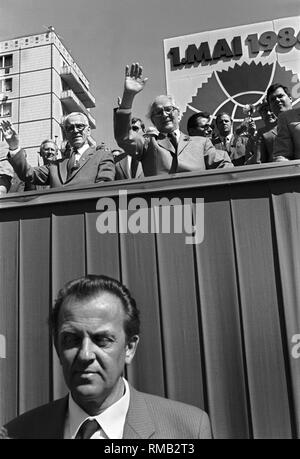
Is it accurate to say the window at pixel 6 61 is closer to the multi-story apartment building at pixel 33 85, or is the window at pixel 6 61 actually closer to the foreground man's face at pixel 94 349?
the multi-story apartment building at pixel 33 85

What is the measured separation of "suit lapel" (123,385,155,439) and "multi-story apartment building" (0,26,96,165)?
12.9 metres

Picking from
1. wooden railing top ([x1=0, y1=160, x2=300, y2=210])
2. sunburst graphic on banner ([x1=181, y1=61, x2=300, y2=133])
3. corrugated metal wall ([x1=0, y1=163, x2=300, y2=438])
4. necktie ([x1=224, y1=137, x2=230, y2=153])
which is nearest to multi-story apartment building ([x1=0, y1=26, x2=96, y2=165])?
sunburst graphic on banner ([x1=181, y1=61, x2=300, y2=133])

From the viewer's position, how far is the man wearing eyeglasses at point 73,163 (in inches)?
90.8

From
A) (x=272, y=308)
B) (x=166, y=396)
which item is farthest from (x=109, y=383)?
(x=272, y=308)

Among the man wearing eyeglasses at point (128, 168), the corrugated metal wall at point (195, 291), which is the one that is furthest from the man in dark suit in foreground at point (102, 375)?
the man wearing eyeglasses at point (128, 168)

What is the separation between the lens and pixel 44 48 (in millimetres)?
15180

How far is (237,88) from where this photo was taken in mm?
5648

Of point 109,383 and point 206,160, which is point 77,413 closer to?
point 109,383

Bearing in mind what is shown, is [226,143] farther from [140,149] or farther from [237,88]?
[237,88]

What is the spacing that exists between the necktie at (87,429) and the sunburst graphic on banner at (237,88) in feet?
14.7

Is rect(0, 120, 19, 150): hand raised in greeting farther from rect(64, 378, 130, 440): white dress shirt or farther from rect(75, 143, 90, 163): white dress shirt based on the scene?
rect(64, 378, 130, 440): white dress shirt

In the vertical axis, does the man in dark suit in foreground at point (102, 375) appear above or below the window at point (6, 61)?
below

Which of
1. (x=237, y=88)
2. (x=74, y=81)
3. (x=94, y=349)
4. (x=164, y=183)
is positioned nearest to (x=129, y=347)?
(x=94, y=349)
